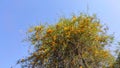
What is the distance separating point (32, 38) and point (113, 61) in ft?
12.0

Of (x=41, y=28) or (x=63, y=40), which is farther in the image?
(x=41, y=28)

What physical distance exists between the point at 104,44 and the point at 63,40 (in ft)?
6.22

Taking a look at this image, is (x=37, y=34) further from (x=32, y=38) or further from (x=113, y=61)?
(x=113, y=61)

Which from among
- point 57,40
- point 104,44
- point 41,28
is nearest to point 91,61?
point 104,44

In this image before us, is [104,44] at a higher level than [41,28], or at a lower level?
lower

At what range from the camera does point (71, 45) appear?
11234 mm

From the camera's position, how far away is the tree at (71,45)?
1108 centimetres

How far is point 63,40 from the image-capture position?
11.0m

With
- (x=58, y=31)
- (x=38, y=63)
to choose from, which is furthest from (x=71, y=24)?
(x=38, y=63)

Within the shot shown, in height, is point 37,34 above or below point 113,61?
above

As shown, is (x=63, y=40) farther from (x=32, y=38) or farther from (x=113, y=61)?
(x=113, y=61)

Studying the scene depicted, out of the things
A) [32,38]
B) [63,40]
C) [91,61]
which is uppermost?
[32,38]

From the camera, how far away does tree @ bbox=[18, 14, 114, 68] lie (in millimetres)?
11078

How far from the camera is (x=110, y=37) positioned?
39.2 ft
